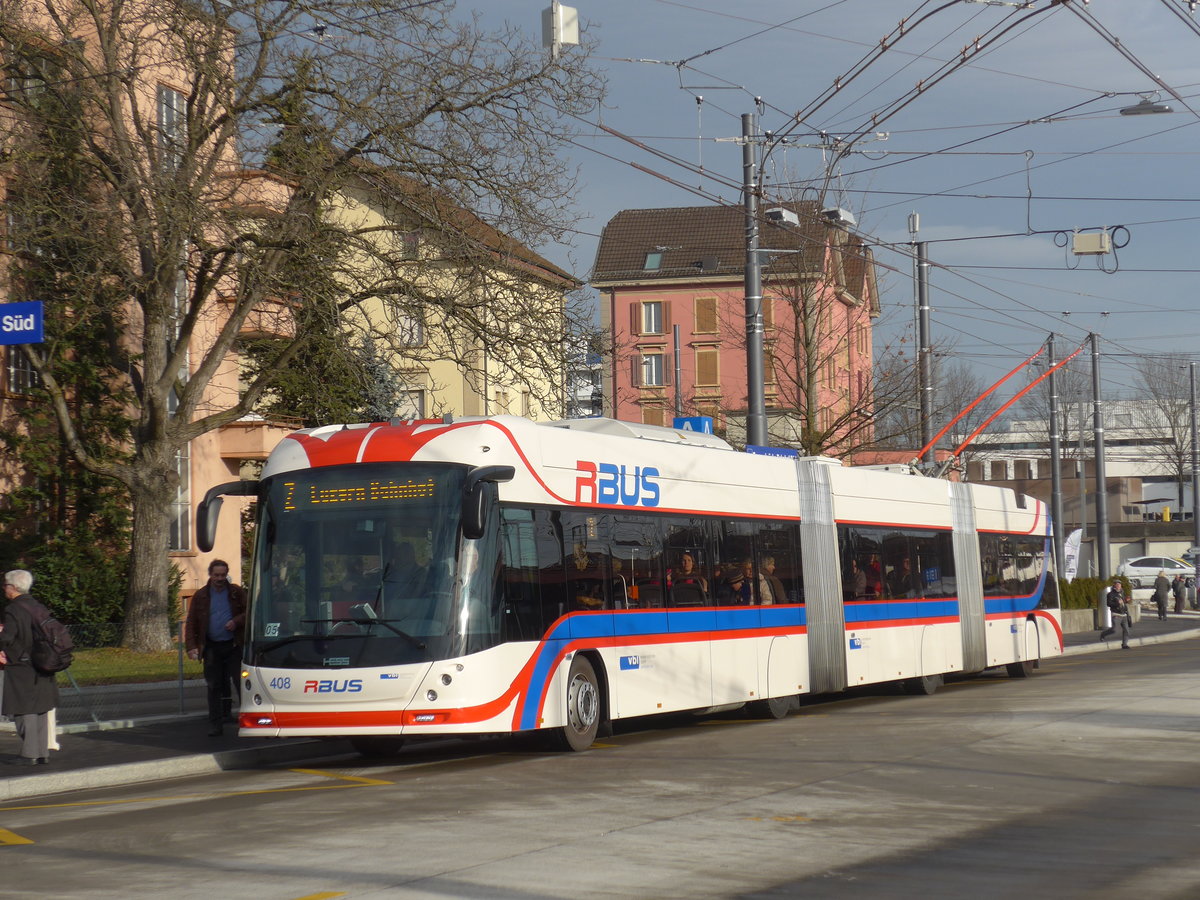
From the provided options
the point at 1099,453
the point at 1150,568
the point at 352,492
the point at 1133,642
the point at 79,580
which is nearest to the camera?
the point at 352,492

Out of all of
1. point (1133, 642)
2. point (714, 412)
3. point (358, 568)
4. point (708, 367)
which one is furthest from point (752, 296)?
point (708, 367)

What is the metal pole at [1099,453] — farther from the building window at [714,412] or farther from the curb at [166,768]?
the curb at [166,768]

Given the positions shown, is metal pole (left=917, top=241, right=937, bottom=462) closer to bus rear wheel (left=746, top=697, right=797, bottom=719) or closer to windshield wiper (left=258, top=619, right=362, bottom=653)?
bus rear wheel (left=746, top=697, right=797, bottom=719)

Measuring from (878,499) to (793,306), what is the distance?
52.7ft

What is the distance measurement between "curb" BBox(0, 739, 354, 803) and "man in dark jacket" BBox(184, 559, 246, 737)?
118 cm

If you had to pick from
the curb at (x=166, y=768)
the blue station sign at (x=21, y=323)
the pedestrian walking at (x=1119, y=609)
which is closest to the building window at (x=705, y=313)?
the pedestrian walking at (x=1119, y=609)

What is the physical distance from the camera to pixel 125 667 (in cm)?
2639

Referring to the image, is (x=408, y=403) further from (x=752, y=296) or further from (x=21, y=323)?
(x=21, y=323)

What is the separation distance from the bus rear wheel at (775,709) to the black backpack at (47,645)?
323 inches

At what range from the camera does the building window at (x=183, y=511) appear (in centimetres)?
3719

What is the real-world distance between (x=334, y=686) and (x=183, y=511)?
83.8ft

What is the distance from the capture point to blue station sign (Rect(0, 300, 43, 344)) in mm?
14211

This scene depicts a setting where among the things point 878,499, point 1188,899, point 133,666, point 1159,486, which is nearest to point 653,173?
Result: point 878,499

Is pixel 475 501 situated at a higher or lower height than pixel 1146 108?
lower
